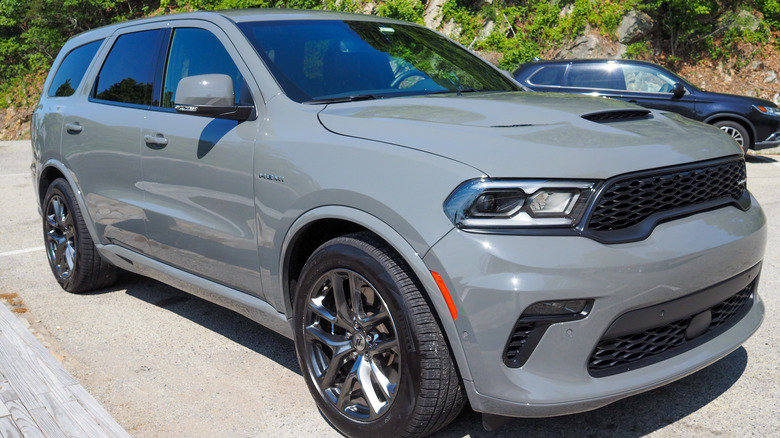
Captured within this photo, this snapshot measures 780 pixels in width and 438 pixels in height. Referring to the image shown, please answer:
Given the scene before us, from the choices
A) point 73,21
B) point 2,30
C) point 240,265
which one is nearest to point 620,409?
point 240,265

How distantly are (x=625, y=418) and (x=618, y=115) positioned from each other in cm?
129

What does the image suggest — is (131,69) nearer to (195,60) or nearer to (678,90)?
(195,60)

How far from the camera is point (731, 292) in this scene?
2.88 metres

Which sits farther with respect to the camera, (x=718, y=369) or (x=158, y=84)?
(x=158, y=84)

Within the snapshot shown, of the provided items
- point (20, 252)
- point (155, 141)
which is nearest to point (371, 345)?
point (155, 141)

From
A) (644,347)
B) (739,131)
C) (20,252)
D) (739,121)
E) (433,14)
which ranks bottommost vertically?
(20,252)

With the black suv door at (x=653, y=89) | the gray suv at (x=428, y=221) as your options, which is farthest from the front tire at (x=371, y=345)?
the black suv door at (x=653, y=89)

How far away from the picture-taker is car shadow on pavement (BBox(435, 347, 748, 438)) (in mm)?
3049

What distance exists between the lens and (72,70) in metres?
5.41

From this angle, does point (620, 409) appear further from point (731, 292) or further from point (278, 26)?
point (278, 26)

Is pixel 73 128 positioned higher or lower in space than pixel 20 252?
higher

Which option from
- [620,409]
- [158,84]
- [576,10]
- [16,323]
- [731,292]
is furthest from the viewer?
[576,10]

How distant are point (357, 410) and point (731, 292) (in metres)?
1.56

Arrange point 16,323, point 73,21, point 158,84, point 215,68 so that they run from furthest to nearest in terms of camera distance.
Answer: point 73,21, point 16,323, point 158,84, point 215,68
